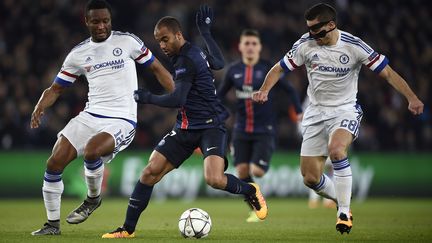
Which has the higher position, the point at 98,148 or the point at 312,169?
the point at 98,148

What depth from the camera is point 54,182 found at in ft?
31.7

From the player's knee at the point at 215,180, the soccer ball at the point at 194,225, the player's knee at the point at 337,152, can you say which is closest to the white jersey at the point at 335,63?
the player's knee at the point at 337,152

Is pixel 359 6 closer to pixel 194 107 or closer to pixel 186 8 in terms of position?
pixel 186 8

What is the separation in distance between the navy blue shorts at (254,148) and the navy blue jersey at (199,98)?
3960 millimetres

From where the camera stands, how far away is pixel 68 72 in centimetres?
1000

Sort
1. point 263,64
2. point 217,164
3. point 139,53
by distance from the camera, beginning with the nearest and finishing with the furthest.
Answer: point 217,164
point 139,53
point 263,64

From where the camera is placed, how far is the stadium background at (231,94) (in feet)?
64.4

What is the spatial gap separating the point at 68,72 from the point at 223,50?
12605 mm

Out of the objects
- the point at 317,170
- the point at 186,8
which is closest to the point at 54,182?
the point at 317,170

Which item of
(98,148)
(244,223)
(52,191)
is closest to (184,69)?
(98,148)

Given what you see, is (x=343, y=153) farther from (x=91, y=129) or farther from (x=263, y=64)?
(x=263, y=64)

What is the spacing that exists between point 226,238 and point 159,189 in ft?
34.3

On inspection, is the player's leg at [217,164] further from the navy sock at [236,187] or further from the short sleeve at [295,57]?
the short sleeve at [295,57]

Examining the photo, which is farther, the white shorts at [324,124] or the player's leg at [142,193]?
the white shorts at [324,124]
